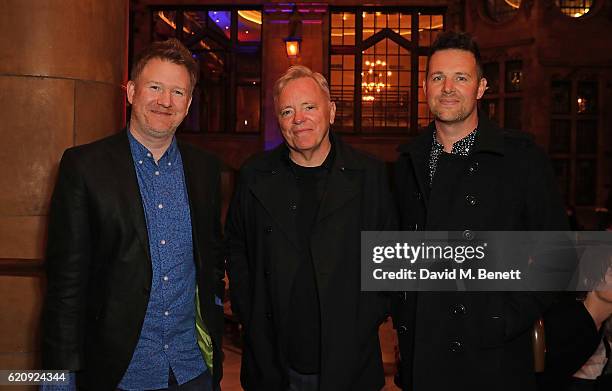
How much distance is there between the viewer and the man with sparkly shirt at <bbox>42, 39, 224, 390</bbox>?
2.33 metres

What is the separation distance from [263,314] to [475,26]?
46.3ft

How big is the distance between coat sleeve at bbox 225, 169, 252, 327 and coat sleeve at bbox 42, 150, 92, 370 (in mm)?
832

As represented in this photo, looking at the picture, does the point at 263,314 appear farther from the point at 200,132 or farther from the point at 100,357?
the point at 200,132

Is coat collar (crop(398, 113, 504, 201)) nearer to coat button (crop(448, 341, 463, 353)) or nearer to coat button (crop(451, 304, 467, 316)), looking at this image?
coat button (crop(451, 304, 467, 316))

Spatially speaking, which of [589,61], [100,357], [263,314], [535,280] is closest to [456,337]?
[535,280]

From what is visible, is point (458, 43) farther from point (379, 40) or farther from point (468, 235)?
point (379, 40)

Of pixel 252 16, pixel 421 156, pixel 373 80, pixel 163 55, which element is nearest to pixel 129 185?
pixel 163 55

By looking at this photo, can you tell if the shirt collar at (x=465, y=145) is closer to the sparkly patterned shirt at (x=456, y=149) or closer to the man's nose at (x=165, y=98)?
the sparkly patterned shirt at (x=456, y=149)

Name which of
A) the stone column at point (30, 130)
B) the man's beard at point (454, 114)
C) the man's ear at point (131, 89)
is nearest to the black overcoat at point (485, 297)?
the man's beard at point (454, 114)

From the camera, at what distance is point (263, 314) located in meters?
2.84

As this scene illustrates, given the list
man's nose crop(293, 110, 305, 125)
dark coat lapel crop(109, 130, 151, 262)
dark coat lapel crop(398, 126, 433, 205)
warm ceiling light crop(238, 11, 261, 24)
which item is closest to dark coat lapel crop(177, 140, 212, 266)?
dark coat lapel crop(109, 130, 151, 262)

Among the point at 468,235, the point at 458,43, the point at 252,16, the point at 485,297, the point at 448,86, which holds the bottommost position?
the point at 485,297

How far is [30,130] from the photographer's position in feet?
10.9

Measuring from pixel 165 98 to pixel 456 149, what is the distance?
4.39 ft
